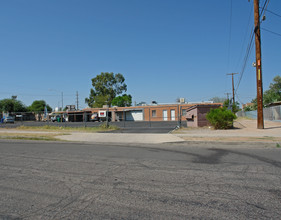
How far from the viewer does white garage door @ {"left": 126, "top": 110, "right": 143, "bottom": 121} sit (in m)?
49.5

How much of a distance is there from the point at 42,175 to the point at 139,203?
2.95 meters

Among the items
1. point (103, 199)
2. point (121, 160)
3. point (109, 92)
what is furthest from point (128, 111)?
point (103, 199)

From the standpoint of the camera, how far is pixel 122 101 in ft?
271

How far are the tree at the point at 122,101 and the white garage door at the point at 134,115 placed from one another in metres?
30.1

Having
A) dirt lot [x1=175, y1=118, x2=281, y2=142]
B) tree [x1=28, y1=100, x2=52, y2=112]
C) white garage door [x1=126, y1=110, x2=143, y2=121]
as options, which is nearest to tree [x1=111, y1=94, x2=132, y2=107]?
white garage door [x1=126, y1=110, x2=143, y2=121]

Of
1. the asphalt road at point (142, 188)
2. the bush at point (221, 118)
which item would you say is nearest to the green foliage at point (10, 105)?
the bush at point (221, 118)

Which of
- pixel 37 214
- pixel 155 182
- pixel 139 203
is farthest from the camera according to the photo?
pixel 155 182

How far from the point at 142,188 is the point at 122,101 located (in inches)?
3090

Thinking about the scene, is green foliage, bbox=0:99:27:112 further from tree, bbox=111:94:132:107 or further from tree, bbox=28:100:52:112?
tree, bbox=111:94:132:107

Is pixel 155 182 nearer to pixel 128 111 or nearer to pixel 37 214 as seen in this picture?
pixel 37 214

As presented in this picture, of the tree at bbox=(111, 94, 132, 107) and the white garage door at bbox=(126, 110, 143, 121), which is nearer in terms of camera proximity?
the white garage door at bbox=(126, 110, 143, 121)

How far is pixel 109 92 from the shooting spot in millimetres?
79500

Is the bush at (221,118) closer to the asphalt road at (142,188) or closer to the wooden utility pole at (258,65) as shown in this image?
the wooden utility pole at (258,65)

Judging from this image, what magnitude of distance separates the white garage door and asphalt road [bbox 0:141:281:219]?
4221cm
